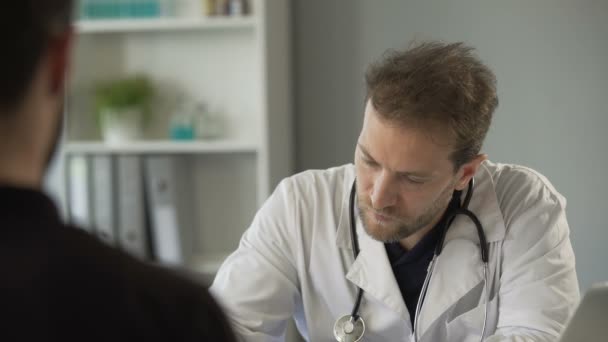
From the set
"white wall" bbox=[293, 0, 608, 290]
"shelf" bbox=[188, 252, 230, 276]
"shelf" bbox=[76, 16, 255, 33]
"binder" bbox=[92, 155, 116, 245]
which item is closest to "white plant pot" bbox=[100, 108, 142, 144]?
"binder" bbox=[92, 155, 116, 245]

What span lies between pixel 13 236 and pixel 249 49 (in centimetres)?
245

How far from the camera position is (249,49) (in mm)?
2934

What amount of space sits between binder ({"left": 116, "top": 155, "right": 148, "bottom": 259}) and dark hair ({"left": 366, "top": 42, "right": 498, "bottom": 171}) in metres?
1.30

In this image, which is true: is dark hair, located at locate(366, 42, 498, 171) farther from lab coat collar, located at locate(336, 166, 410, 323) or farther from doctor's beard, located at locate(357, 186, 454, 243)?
lab coat collar, located at locate(336, 166, 410, 323)

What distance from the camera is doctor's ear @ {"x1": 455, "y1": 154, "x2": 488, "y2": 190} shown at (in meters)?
1.72

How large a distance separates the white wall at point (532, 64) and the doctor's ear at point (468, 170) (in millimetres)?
1085

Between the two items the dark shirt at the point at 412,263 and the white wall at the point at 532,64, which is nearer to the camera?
the dark shirt at the point at 412,263

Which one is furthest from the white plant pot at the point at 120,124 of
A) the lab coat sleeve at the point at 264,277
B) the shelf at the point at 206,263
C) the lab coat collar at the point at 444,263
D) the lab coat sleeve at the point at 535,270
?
the lab coat sleeve at the point at 535,270

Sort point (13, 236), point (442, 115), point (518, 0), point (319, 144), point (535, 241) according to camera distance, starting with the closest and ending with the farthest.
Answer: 1. point (13, 236)
2. point (442, 115)
3. point (535, 241)
4. point (518, 0)
5. point (319, 144)

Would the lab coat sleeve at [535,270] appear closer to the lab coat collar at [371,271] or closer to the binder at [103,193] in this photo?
the lab coat collar at [371,271]

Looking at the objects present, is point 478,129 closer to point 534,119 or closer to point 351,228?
point 351,228

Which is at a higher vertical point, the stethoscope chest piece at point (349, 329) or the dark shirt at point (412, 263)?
the dark shirt at point (412, 263)

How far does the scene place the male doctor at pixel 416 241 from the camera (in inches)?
63.2

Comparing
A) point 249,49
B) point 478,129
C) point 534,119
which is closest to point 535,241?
point 478,129
